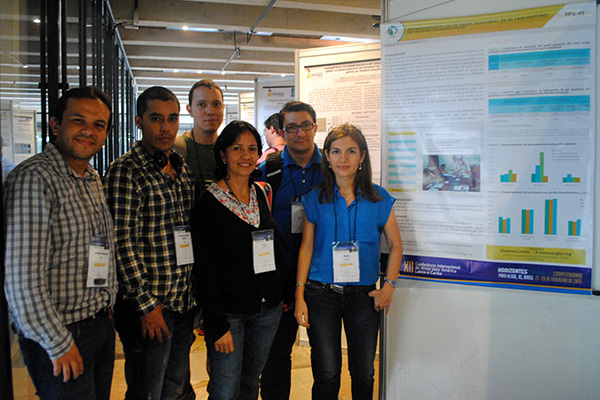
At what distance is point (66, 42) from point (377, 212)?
6.70ft

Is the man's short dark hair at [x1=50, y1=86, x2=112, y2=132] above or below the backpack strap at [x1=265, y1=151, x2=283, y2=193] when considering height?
above

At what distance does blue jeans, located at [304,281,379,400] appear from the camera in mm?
1919

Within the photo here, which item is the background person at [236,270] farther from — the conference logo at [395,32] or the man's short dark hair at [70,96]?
the conference logo at [395,32]

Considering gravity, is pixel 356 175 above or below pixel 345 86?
below

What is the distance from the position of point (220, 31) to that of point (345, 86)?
346 cm

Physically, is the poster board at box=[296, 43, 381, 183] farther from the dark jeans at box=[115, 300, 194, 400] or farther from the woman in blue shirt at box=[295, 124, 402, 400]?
the dark jeans at box=[115, 300, 194, 400]

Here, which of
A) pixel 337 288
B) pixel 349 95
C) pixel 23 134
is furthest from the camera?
pixel 349 95

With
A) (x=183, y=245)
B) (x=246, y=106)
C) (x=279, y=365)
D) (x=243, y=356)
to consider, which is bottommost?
(x=279, y=365)

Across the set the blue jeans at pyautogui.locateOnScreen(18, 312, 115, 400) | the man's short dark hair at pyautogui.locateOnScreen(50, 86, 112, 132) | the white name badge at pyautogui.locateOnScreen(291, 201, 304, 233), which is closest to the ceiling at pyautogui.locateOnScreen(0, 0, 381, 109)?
the man's short dark hair at pyautogui.locateOnScreen(50, 86, 112, 132)

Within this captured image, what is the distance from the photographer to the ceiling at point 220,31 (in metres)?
4.57

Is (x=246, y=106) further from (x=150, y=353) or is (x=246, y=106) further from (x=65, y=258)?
(x=65, y=258)

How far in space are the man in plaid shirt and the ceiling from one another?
2.04ft

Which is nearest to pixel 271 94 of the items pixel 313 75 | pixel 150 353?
pixel 313 75

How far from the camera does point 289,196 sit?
2186 millimetres
